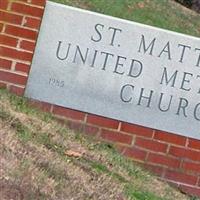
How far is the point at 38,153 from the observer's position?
5.65 meters

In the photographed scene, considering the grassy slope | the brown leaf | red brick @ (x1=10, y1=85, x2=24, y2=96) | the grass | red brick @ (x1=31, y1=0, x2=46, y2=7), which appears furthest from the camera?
the grass

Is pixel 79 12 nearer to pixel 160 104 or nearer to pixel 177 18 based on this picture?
pixel 160 104

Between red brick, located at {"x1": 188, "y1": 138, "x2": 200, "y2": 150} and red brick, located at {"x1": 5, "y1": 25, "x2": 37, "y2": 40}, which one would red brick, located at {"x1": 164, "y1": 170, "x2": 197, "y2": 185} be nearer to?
red brick, located at {"x1": 188, "y1": 138, "x2": 200, "y2": 150}

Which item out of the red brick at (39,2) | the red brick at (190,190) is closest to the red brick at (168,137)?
the red brick at (190,190)

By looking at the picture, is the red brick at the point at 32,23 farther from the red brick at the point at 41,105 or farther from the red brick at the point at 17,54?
the red brick at the point at 41,105

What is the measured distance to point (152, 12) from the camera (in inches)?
648

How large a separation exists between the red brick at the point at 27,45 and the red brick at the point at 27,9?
9.2 inches

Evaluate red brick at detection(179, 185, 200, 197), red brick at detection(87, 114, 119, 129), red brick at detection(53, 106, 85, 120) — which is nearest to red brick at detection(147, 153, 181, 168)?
red brick at detection(179, 185, 200, 197)

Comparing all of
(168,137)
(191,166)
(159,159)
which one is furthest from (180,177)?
(168,137)

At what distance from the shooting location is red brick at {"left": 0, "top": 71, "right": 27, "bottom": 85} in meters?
7.09

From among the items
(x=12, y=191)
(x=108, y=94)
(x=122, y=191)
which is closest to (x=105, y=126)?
(x=108, y=94)

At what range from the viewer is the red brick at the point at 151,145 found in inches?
276

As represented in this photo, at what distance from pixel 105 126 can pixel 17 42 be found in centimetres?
101

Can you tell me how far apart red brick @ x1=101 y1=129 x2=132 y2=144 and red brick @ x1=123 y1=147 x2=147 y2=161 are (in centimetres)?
7
